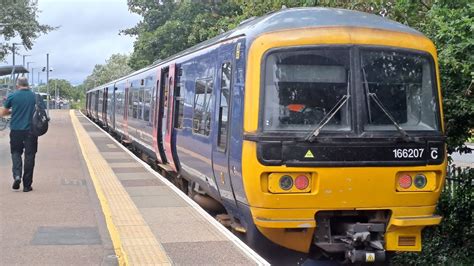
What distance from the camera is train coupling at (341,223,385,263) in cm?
564

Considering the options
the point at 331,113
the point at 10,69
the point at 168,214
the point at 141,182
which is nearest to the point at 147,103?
the point at 141,182

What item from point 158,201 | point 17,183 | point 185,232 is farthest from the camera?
point 17,183

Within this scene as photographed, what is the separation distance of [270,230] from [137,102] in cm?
1122

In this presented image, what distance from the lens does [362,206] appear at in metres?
5.73

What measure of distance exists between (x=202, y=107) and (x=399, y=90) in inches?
115

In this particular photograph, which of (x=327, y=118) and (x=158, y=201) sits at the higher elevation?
(x=327, y=118)

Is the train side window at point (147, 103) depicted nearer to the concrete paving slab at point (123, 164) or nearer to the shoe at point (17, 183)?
the concrete paving slab at point (123, 164)

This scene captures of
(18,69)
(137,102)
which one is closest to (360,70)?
(137,102)

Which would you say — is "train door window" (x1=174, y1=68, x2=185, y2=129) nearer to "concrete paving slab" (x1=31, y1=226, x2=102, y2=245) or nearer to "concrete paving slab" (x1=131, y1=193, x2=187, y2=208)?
"concrete paving slab" (x1=131, y1=193, x2=187, y2=208)

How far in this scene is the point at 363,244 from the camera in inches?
225

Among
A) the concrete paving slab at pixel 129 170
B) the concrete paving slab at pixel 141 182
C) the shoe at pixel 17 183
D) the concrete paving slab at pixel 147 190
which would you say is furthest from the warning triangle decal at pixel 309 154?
the concrete paving slab at pixel 129 170

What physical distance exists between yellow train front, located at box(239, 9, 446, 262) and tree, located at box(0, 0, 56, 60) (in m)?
24.3

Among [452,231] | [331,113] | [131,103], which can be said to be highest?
[331,113]

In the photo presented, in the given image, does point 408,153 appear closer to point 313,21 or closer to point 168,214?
point 313,21
